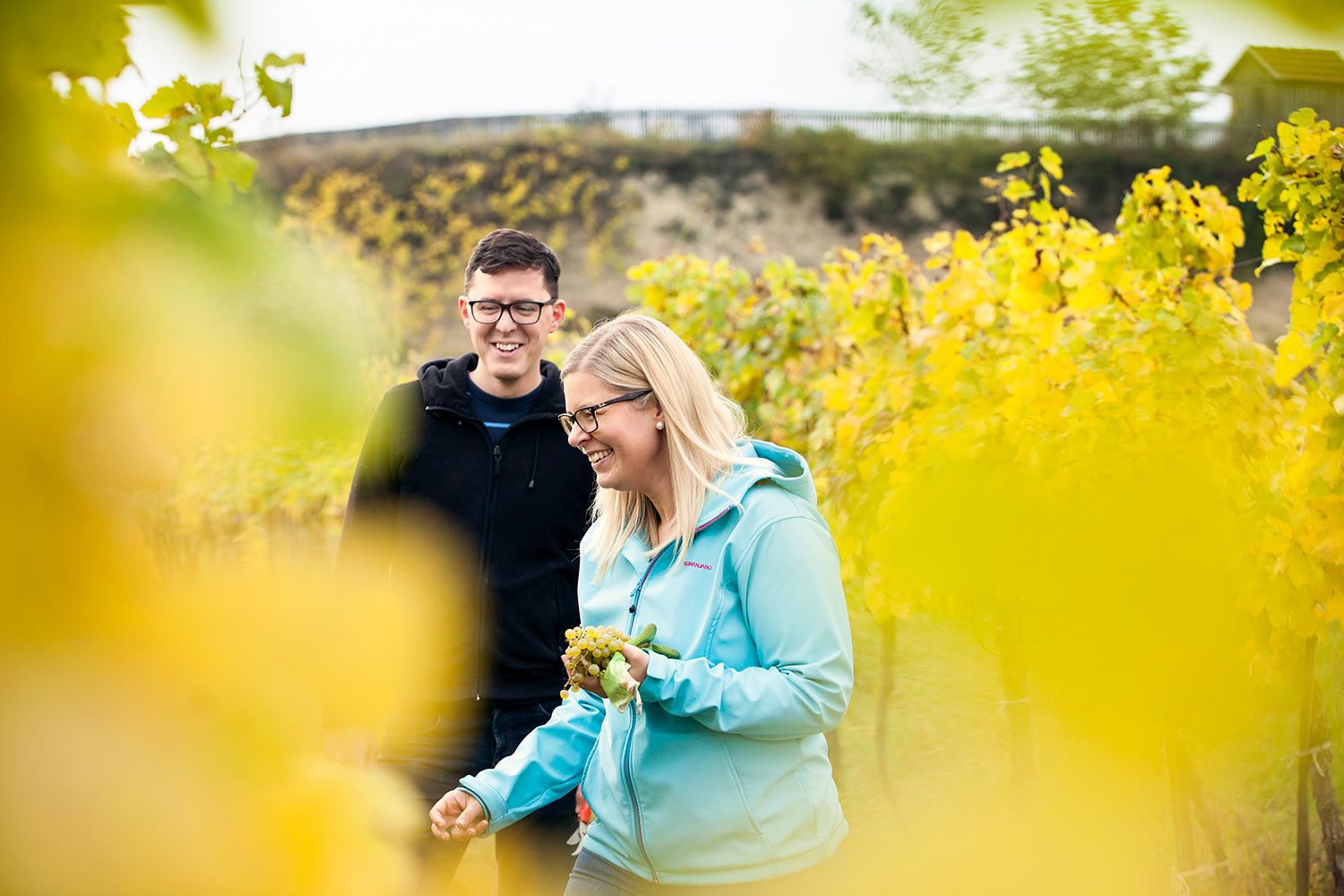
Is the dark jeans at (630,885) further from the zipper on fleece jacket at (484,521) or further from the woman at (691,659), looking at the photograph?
the zipper on fleece jacket at (484,521)

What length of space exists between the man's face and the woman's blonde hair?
2.15ft

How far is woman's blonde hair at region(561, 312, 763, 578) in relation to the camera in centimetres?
210

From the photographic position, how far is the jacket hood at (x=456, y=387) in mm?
2852

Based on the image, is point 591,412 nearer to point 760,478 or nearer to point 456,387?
point 760,478

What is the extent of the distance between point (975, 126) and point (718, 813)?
161 cm

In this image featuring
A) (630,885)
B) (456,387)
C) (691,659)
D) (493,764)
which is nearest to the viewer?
(691,659)

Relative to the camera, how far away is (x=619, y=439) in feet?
7.01

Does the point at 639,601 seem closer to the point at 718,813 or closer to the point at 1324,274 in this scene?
the point at 718,813

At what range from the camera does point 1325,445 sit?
241 cm

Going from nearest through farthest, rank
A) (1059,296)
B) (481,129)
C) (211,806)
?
(211,806)
(1059,296)
(481,129)

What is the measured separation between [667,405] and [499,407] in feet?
2.91

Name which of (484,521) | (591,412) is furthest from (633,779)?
(484,521)

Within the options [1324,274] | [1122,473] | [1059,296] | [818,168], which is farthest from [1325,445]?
[818,168]

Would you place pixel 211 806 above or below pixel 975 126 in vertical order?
below
